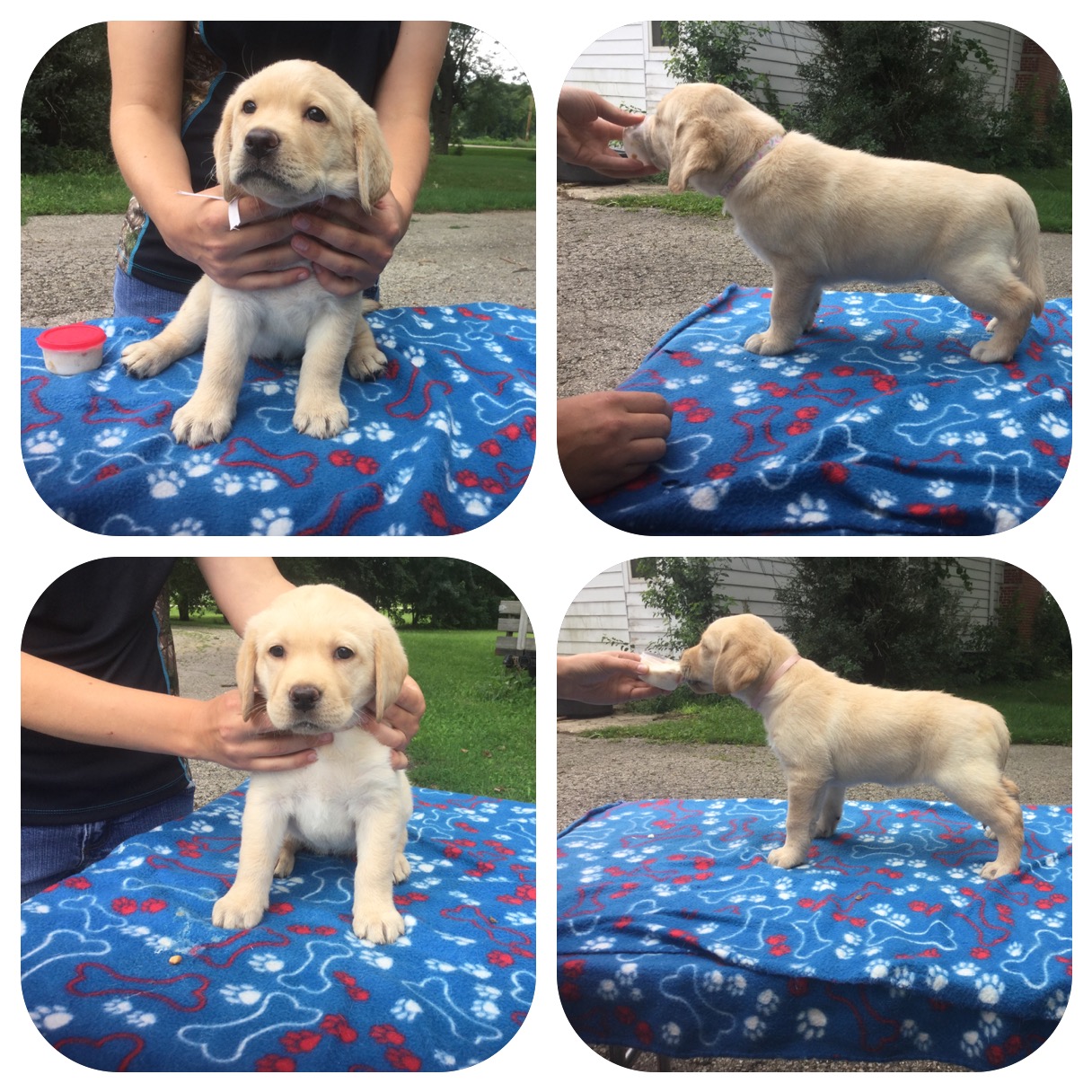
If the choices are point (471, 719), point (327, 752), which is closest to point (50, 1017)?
point (327, 752)

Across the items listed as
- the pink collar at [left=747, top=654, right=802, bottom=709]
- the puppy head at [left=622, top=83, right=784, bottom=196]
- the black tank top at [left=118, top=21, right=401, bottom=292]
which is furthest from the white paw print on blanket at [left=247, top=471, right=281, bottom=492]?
the pink collar at [left=747, top=654, right=802, bottom=709]

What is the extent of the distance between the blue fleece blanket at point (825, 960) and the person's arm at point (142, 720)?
2.79 feet

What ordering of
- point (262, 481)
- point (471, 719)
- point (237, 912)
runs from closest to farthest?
point (237, 912)
point (262, 481)
point (471, 719)

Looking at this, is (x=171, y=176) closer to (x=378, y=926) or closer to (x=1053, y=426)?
(x=378, y=926)

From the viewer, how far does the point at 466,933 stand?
2.00m

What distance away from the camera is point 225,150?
6.53 ft

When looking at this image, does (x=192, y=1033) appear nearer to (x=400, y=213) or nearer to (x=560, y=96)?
(x=400, y=213)

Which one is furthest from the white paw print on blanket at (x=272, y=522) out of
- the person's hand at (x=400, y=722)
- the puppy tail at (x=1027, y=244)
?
the puppy tail at (x=1027, y=244)

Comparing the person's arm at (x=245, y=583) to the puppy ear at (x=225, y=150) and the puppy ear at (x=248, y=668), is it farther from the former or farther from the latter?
the puppy ear at (x=225, y=150)

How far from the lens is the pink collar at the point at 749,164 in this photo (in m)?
2.48

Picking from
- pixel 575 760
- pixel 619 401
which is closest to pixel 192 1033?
pixel 575 760

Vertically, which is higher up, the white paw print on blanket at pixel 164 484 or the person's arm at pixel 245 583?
the white paw print on blanket at pixel 164 484

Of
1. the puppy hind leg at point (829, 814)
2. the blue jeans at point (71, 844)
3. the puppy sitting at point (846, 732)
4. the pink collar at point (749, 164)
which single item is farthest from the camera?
the puppy hind leg at point (829, 814)

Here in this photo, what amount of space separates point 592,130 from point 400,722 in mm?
1558
